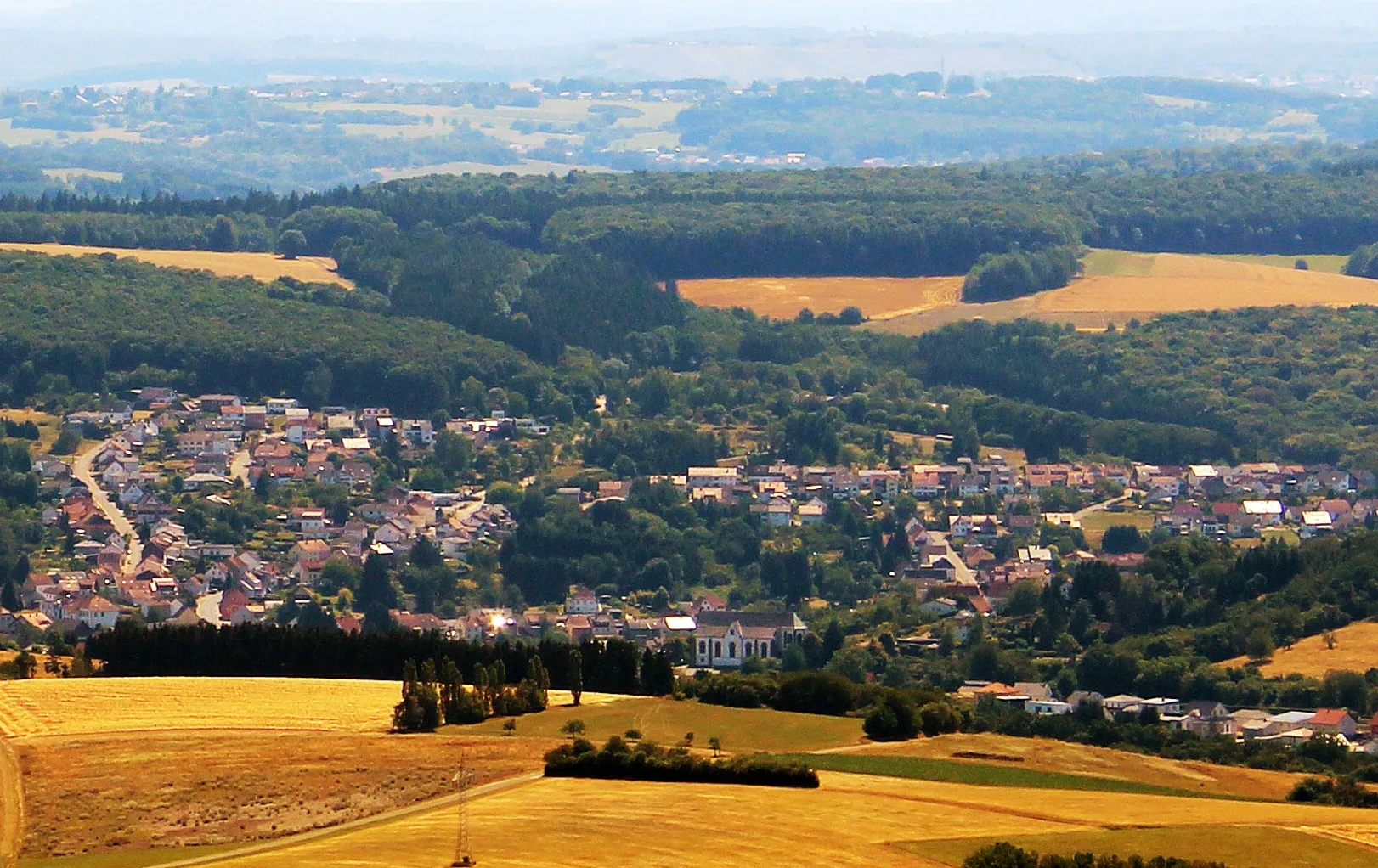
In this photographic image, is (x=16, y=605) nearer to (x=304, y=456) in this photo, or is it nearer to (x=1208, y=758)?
(x=304, y=456)

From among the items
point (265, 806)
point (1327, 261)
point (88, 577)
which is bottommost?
point (265, 806)

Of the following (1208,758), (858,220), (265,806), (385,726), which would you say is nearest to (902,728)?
(1208,758)

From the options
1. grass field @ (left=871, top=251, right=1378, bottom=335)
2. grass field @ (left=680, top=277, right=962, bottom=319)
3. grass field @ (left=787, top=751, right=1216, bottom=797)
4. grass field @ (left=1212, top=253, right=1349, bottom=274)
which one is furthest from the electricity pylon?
grass field @ (left=1212, top=253, right=1349, bottom=274)

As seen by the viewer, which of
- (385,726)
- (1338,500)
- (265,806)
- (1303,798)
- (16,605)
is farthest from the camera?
(1338,500)

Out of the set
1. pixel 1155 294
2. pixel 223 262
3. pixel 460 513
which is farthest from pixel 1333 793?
pixel 223 262

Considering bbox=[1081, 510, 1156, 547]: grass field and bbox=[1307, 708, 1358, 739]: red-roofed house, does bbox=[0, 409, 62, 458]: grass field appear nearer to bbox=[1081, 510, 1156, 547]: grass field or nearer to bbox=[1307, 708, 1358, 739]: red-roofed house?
bbox=[1081, 510, 1156, 547]: grass field

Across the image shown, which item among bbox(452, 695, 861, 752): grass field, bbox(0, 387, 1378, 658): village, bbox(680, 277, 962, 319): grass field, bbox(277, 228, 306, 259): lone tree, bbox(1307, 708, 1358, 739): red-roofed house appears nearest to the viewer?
bbox(452, 695, 861, 752): grass field
